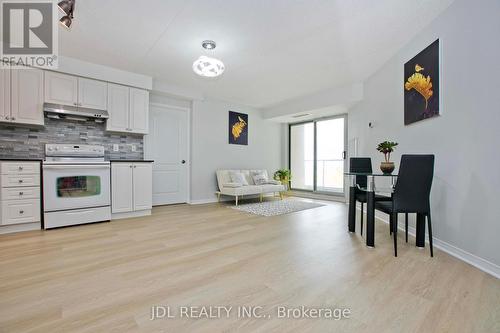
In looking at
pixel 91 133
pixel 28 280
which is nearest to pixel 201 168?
pixel 91 133

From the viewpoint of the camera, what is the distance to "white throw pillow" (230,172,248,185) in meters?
5.37

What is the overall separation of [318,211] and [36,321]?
398 centimetres

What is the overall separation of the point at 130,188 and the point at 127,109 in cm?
138

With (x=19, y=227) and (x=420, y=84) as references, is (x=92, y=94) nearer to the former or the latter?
(x=19, y=227)

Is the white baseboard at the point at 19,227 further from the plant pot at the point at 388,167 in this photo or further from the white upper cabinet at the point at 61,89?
the plant pot at the point at 388,167

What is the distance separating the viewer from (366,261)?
2.04 m

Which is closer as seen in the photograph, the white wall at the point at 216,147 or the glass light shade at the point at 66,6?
the glass light shade at the point at 66,6

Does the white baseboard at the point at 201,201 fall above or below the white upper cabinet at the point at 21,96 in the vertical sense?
below

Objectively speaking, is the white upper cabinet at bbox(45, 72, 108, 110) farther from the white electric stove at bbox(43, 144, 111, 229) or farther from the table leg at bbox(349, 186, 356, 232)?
the table leg at bbox(349, 186, 356, 232)

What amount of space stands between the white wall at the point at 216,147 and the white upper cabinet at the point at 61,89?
2.22 meters

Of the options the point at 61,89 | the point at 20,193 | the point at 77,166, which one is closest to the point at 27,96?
the point at 61,89

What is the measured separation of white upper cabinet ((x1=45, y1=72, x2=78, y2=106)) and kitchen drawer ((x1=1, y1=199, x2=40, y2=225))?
1.46m

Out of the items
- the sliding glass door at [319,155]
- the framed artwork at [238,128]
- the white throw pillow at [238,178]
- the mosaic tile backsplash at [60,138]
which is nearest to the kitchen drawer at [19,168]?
the mosaic tile backsplash at [60,138]

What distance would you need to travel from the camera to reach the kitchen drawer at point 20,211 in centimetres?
280
